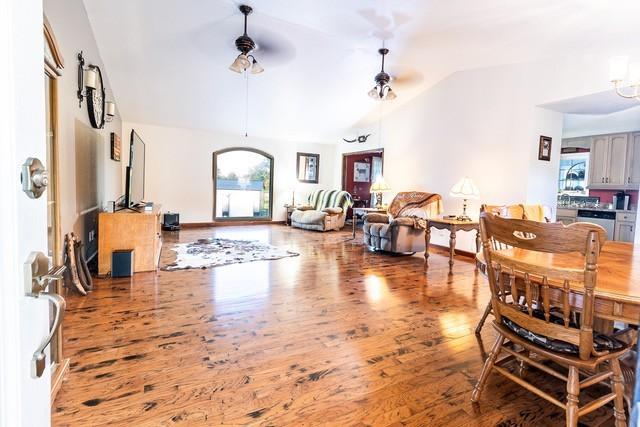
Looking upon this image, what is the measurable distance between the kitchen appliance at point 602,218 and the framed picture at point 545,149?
5.96 feet

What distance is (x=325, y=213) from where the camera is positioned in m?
7.38

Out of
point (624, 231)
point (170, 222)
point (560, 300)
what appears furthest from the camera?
point (170, 222)

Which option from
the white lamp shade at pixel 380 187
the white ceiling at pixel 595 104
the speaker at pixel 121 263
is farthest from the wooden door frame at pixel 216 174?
the white ceiling at pixel 595 104

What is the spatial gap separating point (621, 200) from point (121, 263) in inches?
284

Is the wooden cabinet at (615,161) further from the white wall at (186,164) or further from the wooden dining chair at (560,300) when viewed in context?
the white wall at (186,164)

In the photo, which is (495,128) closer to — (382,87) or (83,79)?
(382,87)

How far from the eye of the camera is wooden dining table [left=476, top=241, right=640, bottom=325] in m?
1.26

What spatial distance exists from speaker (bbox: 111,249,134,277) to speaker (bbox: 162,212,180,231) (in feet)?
11.5

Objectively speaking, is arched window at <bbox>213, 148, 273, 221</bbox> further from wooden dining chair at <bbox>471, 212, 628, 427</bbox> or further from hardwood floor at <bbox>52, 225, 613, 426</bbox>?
wooden dining chair at <bbox>471, 212, 628, 427</bbox>

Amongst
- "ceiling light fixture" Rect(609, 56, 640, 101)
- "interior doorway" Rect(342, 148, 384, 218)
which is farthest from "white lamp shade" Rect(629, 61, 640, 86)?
"interior doorway" Rect(342, 148, 384, 218)

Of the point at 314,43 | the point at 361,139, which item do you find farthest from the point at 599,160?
the point at 314,43

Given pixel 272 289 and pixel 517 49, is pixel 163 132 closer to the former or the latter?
pixel 272 289

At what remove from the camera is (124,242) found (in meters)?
3.69

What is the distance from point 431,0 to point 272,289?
313cm
